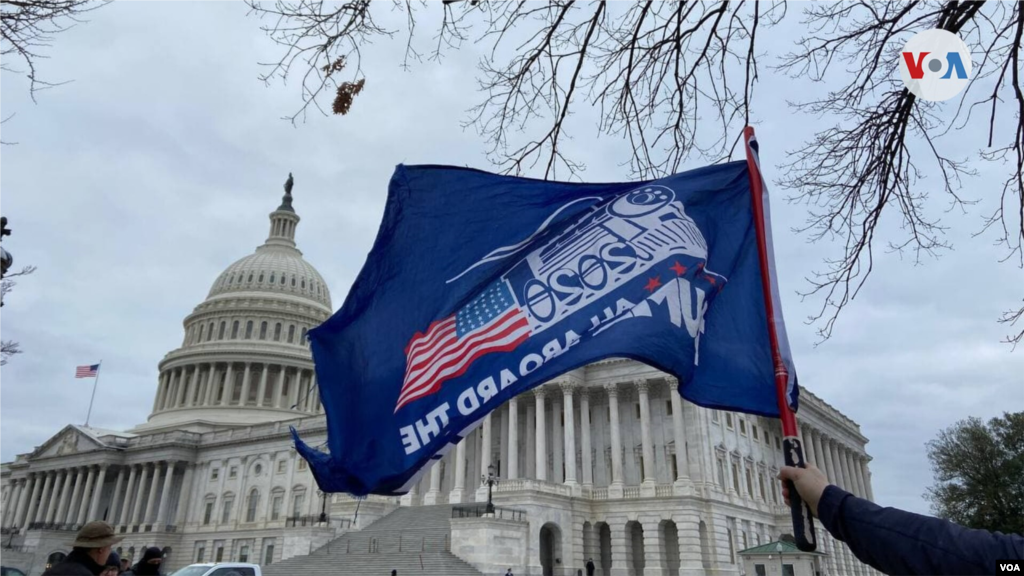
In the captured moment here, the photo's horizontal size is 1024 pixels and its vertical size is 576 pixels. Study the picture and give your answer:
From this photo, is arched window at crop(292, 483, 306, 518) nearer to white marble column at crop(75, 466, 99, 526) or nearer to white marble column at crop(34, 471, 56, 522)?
white marble column at crop(75, 466, 99, 526)

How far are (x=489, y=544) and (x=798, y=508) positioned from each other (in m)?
37.6

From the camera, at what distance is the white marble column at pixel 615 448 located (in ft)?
162

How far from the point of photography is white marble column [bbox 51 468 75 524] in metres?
84.5

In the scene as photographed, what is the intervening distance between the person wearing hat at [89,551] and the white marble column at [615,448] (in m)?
46.4

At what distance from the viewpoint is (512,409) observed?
54.7m

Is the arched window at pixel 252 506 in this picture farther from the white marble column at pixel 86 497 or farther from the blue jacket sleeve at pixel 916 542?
the blue jacket sleeve at pixel 916 542

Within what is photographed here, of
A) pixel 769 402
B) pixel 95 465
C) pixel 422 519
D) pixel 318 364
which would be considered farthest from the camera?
pixel 95 465

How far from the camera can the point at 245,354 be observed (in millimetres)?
92812

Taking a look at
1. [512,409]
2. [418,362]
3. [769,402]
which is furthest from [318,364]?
[512,409]

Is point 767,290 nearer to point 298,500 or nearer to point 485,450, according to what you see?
point 485,450

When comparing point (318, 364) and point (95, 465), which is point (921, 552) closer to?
point (318, 364)

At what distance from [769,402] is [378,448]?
3009mm

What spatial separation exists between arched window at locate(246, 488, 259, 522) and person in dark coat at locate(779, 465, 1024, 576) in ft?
250

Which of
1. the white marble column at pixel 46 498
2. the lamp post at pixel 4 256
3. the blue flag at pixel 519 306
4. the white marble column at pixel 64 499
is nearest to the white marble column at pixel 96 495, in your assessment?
the white marble column at pixel 64 499
